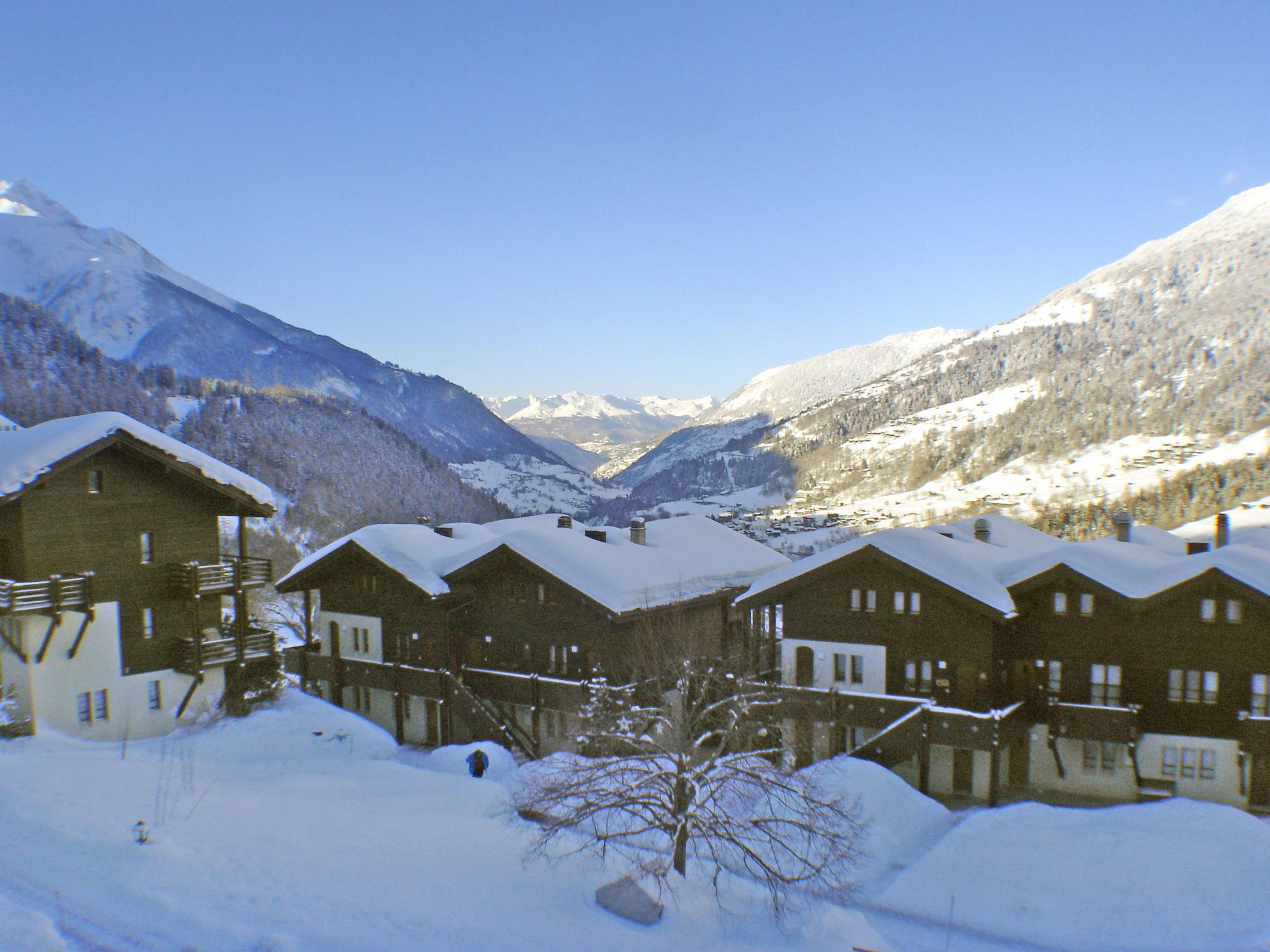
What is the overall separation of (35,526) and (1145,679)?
114 ft

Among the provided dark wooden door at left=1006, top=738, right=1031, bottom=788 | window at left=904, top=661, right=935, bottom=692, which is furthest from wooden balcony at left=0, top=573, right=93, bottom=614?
dark wooden door at left=1006, top=738, right=1031, bottom=788

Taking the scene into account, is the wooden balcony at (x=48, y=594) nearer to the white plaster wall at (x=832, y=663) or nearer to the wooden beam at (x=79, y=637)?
the wooden beam at (x=79, y=637)

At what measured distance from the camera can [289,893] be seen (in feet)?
46.0

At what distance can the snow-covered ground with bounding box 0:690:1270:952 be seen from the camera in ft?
43.0

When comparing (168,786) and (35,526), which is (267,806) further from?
(35,526)

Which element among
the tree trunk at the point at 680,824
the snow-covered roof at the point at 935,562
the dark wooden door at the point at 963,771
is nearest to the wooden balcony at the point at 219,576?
the snow-covered roof at the point at 935,562

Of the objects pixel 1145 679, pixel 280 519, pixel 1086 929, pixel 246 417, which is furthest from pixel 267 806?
pixel 246 417

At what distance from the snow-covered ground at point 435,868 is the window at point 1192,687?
3.83m

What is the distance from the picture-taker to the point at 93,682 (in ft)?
84.1

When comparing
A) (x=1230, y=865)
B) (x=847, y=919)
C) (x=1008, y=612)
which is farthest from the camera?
(x=1008, y=612)

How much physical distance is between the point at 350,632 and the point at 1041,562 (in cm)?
2779

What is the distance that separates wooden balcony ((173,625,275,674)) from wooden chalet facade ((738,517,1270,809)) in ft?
55.7

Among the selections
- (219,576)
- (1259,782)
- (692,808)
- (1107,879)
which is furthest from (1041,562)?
(219,576)

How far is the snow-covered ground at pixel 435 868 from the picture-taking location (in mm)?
13102
